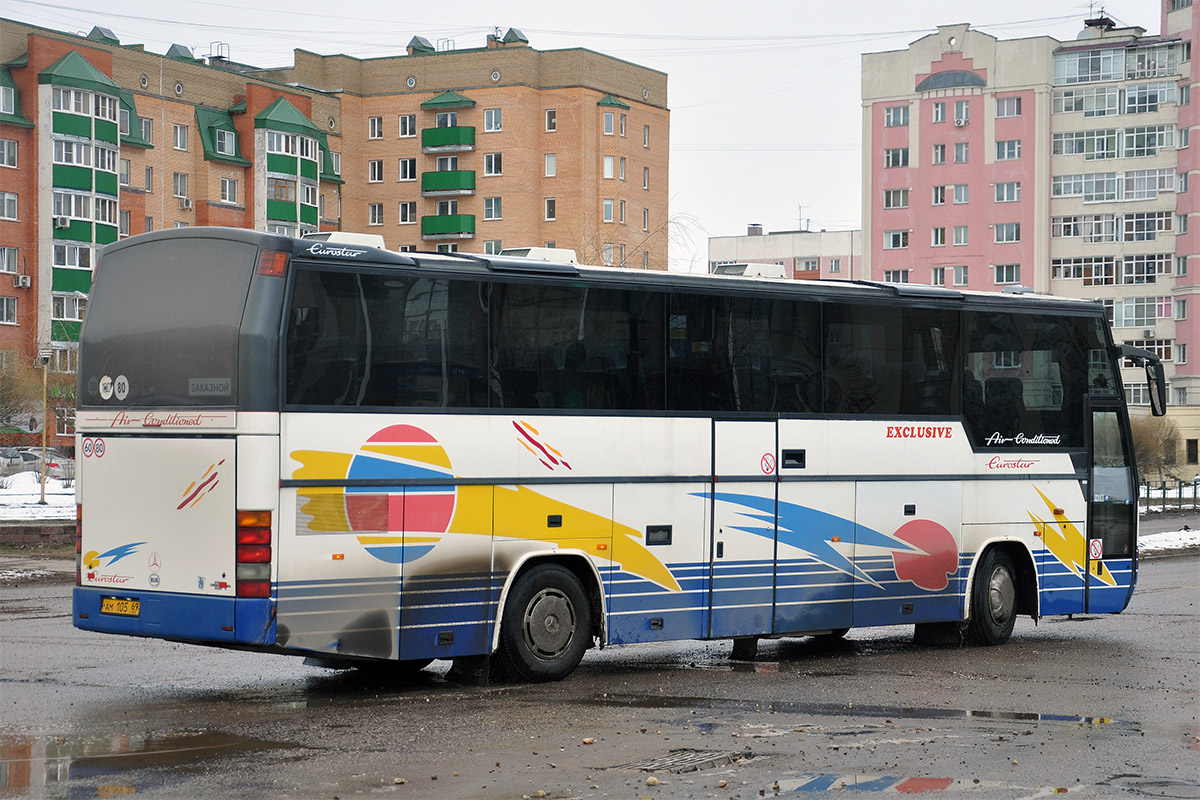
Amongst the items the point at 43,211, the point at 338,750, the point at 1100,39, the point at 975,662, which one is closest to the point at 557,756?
the point at 338,750

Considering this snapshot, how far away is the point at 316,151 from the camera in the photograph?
91.5m

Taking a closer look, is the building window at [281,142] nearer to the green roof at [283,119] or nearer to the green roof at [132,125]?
the green roof at [283,119]

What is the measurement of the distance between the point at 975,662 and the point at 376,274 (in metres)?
6.81

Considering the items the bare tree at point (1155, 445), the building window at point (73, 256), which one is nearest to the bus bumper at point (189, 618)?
the bare tree at point (1155, 445)

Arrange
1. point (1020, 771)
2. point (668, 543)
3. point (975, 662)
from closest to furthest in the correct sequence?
point (1020, 771), point (668, 543), point (975, 662)

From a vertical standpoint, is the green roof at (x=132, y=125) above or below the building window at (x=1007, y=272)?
above

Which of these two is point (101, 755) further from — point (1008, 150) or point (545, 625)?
point (1008, 150)

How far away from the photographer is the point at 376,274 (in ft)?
40.0

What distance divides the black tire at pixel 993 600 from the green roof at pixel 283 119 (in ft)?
250

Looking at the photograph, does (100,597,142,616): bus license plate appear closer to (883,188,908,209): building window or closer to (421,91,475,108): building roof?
(421,91,475,108): building roof

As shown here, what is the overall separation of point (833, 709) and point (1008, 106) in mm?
89900

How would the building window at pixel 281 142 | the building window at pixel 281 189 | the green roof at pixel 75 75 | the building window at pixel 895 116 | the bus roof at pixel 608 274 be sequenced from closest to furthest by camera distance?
the bus roof at pixel 608 274, the green roof at pixel 75 75, the building window at pixel 281 142, the building window at pixel 281 189, the building window at pixel 895 116

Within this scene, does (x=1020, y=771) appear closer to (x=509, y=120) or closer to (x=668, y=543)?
(x=668, y=543)

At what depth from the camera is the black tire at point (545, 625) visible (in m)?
12.9
